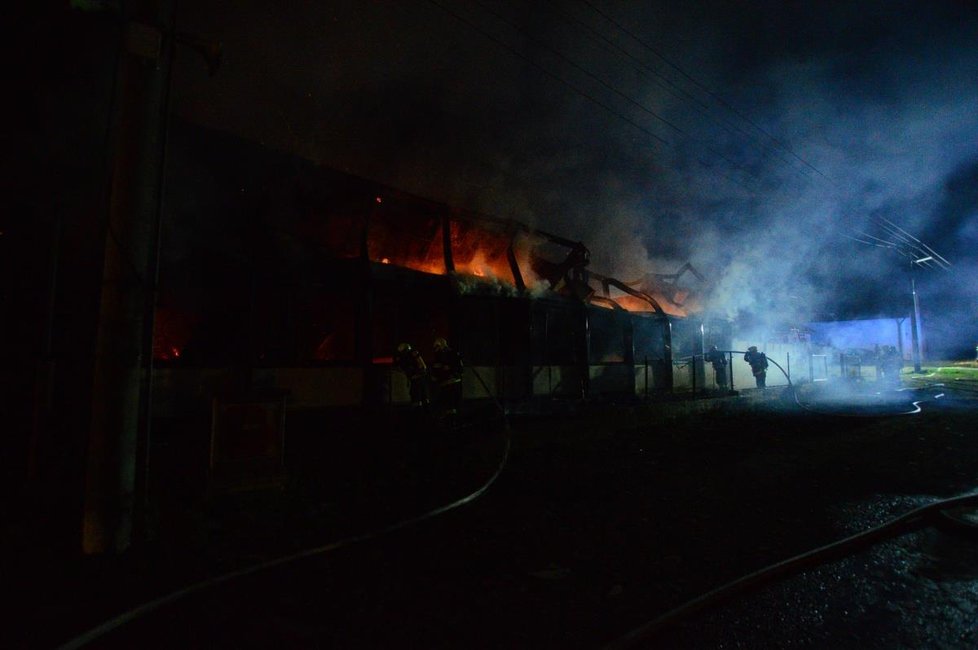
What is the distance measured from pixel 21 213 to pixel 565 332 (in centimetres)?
1076

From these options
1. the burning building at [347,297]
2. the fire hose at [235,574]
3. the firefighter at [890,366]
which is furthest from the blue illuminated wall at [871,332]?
the fire hose at [235,574]

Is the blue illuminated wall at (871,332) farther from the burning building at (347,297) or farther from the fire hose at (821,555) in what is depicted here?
the fire hose at (821,555)

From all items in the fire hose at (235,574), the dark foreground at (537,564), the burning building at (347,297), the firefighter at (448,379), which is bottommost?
the dark foreground at (537,564)

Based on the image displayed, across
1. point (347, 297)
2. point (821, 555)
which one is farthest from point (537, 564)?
point (347, 297)

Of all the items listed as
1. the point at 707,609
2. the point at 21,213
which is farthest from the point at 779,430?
the point at 21,213

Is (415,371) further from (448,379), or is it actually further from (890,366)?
(890,366)

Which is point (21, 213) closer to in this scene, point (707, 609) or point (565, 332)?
point (707, 609)

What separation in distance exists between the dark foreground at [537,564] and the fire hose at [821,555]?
0.27 ft

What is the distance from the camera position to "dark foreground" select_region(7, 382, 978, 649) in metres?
2.73

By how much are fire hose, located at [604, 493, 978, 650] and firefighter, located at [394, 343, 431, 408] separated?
634 cm

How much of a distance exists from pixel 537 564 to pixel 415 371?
5428 millimetres

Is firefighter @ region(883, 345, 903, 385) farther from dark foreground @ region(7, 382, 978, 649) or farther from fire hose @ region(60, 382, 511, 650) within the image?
fire hose @ region(60, 382, 511, 650)

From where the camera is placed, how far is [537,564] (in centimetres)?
368

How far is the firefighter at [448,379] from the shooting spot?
8875 millimetres
